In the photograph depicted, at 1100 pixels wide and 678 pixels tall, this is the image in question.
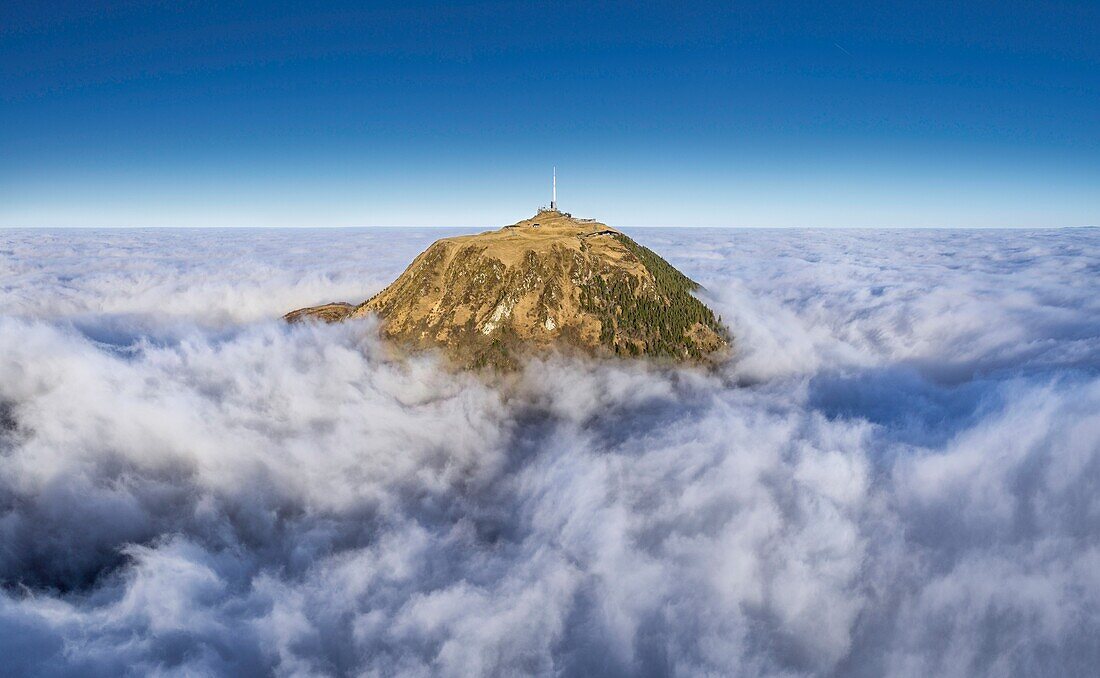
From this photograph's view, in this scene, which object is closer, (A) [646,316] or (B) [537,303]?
(B) [537,303]

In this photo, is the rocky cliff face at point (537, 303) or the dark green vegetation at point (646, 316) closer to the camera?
the rocky cliff face at point (537, 303)

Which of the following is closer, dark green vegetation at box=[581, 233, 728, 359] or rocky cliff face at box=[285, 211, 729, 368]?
rocky cliff face at box=[285, 211, 729, 368]

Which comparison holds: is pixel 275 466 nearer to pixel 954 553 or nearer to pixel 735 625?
pixel 735 625

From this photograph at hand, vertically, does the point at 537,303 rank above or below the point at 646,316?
above
